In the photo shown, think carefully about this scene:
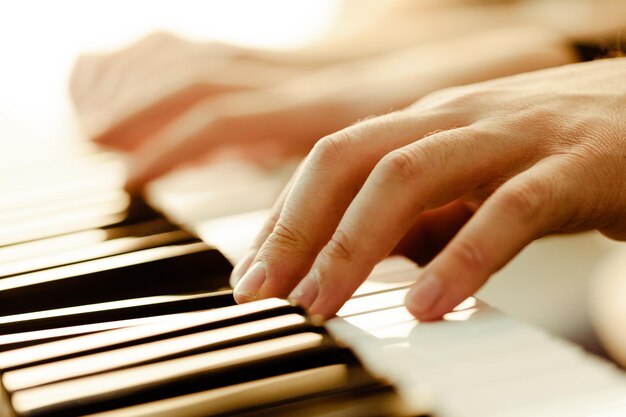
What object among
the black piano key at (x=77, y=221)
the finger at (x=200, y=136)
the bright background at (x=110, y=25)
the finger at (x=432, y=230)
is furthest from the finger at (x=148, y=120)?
the bright background at (x=110, y=25)

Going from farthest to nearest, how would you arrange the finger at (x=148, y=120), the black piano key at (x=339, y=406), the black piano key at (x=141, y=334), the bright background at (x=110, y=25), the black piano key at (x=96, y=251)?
the bright background at (x=110, y=25) → the finger at (x=148, y=120) → the black piano key at (x=96, y=251) → the black piano key at (x=141, y=334) → the black piano key at (x=339, y=406)

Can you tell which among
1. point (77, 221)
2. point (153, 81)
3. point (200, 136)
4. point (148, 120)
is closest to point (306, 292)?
point (77, 221)

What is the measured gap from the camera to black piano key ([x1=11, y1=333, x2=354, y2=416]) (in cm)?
57

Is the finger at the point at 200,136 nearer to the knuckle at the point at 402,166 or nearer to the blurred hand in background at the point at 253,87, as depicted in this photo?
the blurred hand in background at the point at 253,87

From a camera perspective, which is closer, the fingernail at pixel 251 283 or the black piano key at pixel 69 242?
the fingernail at pixel 251 283

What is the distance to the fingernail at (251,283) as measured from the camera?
0.77 meters

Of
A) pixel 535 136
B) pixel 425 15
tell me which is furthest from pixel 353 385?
pixel 425 15

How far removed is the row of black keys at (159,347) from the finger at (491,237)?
0.11 metres

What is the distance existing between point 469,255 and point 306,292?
168 mm

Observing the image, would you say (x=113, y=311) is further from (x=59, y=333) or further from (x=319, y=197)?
(x=319, y=197)

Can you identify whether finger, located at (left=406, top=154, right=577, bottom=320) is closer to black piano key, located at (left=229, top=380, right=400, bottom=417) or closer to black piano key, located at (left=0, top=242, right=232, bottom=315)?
black piano key, located at (left=229, top=380, right=400, bottom=417)

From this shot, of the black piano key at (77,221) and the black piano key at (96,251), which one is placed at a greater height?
the black piano key at (77,221)

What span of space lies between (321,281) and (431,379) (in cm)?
20

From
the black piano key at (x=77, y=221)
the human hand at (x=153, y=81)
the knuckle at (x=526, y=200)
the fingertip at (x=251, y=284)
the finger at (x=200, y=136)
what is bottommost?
the fingertip at (x=251, y=284)
